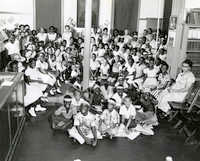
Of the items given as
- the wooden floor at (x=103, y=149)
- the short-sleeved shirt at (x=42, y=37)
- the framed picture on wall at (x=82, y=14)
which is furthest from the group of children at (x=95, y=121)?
the framed picture on wall at (x=82, y=14)

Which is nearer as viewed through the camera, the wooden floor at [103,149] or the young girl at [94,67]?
the wooden floor at [103,149]

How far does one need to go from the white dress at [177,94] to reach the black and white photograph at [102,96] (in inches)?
0.7

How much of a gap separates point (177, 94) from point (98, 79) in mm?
1813

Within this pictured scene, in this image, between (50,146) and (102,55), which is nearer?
(50,146)

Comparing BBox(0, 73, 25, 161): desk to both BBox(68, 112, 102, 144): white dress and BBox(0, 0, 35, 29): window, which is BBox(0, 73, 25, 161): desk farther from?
BBox(0, 0, 35, 29): window

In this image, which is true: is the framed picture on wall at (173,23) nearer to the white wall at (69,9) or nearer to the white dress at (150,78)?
the white dress at (150,78)

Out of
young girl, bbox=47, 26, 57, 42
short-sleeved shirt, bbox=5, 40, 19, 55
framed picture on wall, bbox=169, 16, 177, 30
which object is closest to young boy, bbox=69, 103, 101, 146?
framed picture on wall, bbox=169, 16, 177, 30

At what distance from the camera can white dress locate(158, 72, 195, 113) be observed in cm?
533

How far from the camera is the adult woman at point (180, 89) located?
533 cm

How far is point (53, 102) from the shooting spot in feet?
20.0

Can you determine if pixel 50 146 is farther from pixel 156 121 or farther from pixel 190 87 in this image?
pixel 190 87

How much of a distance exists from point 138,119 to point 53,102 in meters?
1.89

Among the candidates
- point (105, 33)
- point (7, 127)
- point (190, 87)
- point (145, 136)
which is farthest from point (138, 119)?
point (105, 33)

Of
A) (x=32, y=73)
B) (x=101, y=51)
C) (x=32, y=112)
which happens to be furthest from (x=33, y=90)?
(x=101, y=51)
